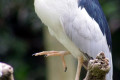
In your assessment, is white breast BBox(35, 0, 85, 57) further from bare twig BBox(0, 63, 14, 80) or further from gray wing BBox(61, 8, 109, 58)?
bare twig BBox(0, 63, 14, 80)

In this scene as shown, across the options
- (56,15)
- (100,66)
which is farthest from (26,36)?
(100,66)

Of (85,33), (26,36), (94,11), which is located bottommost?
(26,36)

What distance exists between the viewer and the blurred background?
15.9 feet

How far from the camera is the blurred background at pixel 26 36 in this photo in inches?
191

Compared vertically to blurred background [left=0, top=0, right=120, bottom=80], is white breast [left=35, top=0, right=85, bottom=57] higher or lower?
higher

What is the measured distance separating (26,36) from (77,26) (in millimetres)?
2383

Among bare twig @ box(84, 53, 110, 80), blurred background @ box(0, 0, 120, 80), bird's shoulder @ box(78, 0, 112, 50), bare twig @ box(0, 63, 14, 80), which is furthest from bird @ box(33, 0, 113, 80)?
blurred background @ box(0, 0, 120, 80)

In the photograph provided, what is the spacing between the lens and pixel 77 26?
10.2 ft

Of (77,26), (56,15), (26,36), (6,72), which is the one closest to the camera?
(6,72)

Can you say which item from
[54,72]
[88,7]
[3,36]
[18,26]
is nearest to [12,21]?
[18,26]

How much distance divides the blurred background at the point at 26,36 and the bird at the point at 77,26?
1496 millimetres

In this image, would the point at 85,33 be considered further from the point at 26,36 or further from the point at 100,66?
the point at 26,36

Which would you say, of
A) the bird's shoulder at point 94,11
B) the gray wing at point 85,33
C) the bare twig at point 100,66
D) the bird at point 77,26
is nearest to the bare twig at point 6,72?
the bare twig at point 100,66

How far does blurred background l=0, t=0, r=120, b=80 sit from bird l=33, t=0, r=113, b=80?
4.91ft
